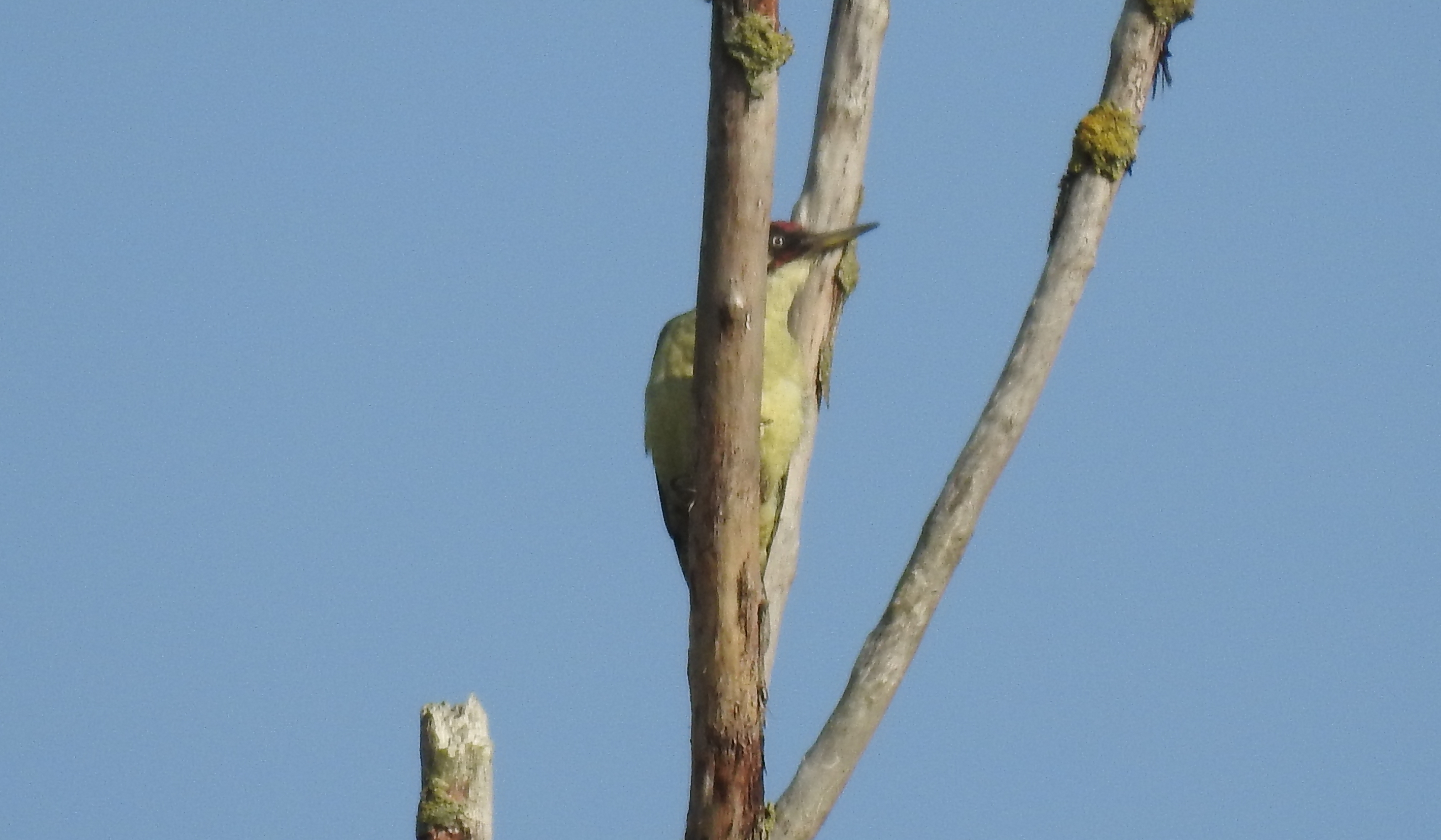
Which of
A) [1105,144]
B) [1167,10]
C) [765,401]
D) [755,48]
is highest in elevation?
[1167,10]

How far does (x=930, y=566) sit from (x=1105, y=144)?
1671 millimetres

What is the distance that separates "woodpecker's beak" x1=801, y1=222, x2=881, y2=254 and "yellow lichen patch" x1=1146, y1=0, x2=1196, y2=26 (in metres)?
1.61

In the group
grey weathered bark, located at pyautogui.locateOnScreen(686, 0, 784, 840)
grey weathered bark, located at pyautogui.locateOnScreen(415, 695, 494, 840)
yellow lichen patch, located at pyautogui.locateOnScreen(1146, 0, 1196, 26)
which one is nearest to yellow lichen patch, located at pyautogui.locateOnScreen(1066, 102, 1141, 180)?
yellow lichen patch, located at pyautogui.locateOnScreen(1146, 0, 1196, 26)

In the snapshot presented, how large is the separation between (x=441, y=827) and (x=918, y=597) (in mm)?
1746

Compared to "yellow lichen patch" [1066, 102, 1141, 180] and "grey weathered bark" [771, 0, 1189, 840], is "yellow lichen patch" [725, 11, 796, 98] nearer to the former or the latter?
"grey weathered bark" [771, 0, 1189, 840]

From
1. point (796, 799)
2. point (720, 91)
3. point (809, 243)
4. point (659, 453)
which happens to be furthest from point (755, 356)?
point (809, 243)

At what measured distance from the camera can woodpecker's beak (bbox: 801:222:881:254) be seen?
7.37 meters

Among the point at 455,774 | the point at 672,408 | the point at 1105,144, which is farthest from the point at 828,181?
the point at 455,774

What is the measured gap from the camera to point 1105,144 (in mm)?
6129

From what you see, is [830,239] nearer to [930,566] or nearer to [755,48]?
[930,566]

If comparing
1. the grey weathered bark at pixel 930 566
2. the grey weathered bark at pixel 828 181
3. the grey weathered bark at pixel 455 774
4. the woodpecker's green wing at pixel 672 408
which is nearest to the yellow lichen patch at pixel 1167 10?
the grey weathered bark at pixel 930 566

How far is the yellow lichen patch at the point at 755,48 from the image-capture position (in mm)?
4570

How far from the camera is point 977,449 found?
577 cm

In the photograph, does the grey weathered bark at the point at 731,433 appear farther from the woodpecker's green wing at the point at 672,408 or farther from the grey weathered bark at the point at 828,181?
the grey weathered bark at the point at 828,181
